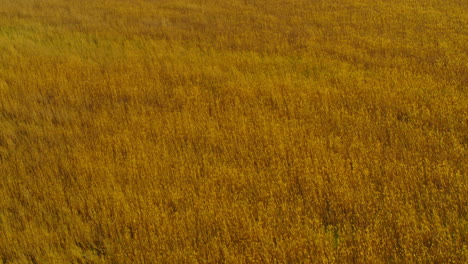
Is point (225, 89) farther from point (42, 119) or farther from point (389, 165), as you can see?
point (389, 165)

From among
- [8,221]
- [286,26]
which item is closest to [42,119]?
[8,221]

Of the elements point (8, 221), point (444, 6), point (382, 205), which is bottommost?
point (8, 221)

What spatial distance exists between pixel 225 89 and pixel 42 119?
3007mm

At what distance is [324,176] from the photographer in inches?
183

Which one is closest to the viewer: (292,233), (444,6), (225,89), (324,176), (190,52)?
(292,233)

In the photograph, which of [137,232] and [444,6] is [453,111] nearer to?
[137,232]

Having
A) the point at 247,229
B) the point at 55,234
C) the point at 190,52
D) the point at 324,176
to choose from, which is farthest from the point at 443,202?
the point at 190,52

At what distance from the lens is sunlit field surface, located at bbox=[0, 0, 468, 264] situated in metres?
3.80

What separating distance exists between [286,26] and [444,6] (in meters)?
6.21

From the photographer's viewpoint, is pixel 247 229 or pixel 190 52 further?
pixel 190 52

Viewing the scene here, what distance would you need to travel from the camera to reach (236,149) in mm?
5406

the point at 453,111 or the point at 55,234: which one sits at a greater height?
the point at 453,111

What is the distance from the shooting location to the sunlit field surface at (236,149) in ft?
12.5

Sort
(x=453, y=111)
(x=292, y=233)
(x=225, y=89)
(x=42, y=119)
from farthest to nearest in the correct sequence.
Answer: (x=225, y=89) < (x=42, y=119) < (x=453, y=111) < (x=292, y=233)
